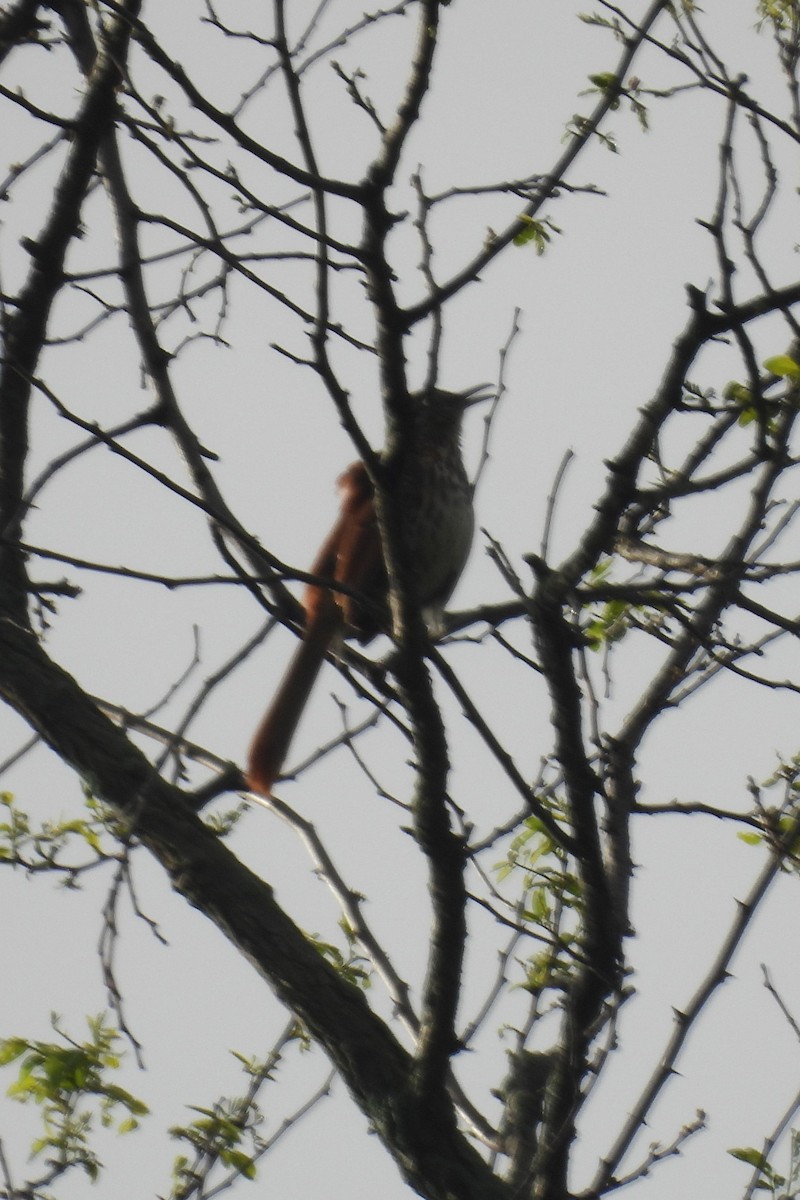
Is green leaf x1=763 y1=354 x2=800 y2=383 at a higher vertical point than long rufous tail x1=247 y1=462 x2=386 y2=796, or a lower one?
lower

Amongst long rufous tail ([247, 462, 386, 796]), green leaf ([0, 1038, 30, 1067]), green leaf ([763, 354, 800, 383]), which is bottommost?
green leaf ([0, 1038, 30, 1067])

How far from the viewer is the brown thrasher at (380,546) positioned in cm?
457

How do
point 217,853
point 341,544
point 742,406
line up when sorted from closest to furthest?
point 742,406 < point 217,853 < point 341,544

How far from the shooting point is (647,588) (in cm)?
238

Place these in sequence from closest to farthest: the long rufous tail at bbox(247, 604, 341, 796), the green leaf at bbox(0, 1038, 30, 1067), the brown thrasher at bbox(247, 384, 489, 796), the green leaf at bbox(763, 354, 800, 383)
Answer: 1. the green leaf at bbox(763, 354, 800, 383)
2. the green leaf at bbox(0, 1038, 30, 1067)
3. the long rufous tail at bbox(247, 604, 341, 796)
4. the brown thrasher at bbox(247, 384, 489, 796)

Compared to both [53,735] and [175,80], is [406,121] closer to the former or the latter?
[175,80]

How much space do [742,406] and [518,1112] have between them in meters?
1.67

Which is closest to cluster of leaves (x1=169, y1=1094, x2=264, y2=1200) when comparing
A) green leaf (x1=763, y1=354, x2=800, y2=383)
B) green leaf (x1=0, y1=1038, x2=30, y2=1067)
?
green leaf (x1=0, y1=1038, x2=30, y2=1067)

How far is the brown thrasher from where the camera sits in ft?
15.0

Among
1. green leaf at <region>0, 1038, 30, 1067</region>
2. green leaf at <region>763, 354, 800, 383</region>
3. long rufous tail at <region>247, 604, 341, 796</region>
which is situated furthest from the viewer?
long rufous tail at <region>247, 604, 341, 796</region>

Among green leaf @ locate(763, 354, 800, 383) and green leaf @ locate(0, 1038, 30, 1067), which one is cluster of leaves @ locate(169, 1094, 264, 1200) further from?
green leaf @ locate(763, 354, 800, 383)

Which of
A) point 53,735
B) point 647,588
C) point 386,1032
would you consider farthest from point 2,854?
point 647,588

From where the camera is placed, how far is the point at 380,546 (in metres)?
4.83

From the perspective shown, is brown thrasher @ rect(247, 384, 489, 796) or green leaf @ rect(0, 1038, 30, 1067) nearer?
green leaf @ rect(0, 1038, 30, 1067)
